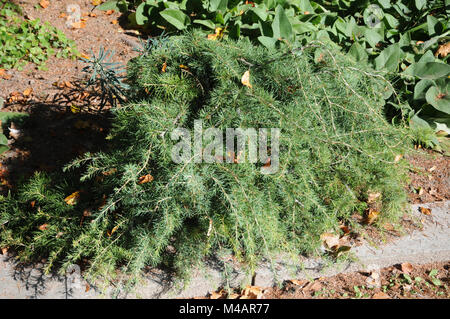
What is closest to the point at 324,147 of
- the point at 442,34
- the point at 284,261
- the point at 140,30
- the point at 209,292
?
the point at 284,261

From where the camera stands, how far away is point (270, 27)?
3.37 m

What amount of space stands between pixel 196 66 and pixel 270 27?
1.18 meters

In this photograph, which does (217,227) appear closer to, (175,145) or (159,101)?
(175,145)

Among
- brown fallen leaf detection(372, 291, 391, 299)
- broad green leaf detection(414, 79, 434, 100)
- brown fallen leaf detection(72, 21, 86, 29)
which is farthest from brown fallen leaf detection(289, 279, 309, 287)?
brown fallen leaf detection(72, 21, 86, 29)

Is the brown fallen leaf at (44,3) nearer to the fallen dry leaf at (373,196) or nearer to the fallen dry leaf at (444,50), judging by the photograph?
the fallen dry leaf at (373,196)

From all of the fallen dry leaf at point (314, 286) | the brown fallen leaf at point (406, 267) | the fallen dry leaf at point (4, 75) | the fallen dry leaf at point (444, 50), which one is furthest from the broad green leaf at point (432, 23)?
the fallen dry leaf at point (4, 75)

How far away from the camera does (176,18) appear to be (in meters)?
3.61

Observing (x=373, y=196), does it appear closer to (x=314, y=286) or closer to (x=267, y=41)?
(x=314, y=286)

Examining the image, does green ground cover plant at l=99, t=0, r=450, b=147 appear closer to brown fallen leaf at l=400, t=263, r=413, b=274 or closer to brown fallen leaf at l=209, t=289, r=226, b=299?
brown fallen leaf at l=400, t=263, r=413, b=274

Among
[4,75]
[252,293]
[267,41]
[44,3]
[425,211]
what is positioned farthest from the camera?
[44,3]

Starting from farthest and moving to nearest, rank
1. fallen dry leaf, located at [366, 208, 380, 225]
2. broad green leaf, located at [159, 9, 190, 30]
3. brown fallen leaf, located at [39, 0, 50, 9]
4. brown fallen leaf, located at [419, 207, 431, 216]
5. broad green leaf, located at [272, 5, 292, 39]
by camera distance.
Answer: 1. brown fallen leaf, located at [39, 0, 50, 9]
2. broad green leaf, located at [159, 9, 190, 30]
3. broad green leaf, located at [272, 5, 292, 39]
4. brown fallen leaf, located at [419, 207, 431, 216]
5. fallen dry leaf, located at [366, 208, 380, 225]

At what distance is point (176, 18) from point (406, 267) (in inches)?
109

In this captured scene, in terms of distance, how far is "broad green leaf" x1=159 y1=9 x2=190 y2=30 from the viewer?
140 inches

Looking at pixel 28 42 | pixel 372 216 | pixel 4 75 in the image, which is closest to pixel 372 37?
pixel 372 216
